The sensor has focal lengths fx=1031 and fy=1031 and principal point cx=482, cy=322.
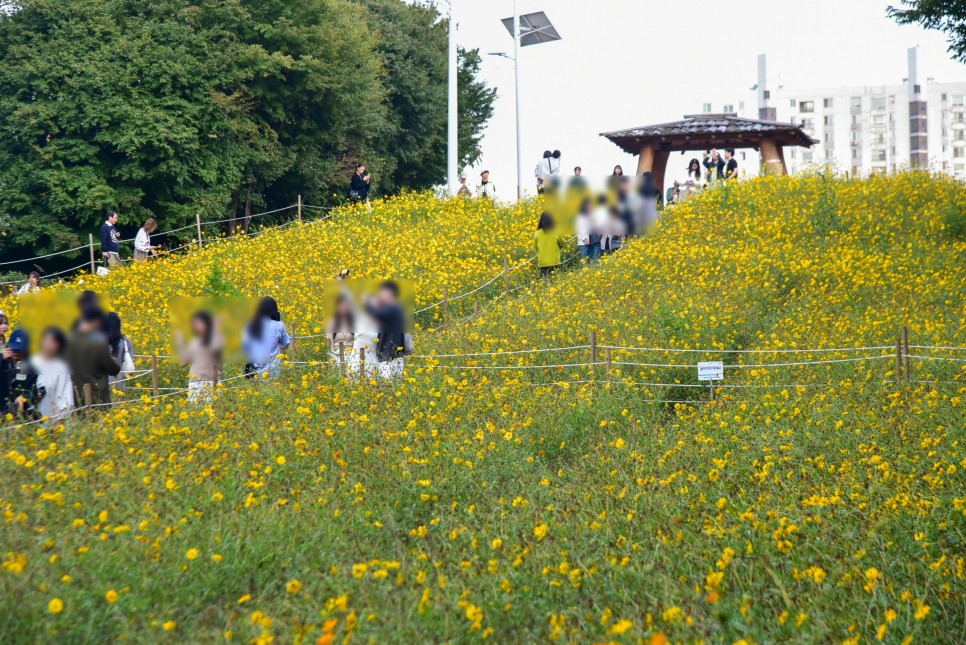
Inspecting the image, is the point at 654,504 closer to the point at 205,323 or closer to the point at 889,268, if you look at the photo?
the point at 205,323

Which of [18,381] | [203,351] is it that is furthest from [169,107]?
[18,381]

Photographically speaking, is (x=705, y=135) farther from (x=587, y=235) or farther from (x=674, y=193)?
(x=587, y=235)

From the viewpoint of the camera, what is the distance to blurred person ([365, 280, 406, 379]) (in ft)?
35.8

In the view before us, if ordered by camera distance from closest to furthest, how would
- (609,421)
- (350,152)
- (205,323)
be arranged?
(609,421) → (205,323) → (350,152)

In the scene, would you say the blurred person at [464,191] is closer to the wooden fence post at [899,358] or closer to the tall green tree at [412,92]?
the tall green tree at [412,92]

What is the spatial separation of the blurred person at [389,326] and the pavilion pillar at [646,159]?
15.0 metres

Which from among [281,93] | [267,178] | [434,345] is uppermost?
[281,93]

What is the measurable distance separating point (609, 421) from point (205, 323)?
13.5ft

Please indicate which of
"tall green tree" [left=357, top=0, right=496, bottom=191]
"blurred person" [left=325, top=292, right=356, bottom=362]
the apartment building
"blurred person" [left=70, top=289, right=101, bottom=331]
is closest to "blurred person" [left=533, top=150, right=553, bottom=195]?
"tall green tree" [left=357, top=0, right=496, bottom=191]

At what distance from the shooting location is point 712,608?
5.64 meters

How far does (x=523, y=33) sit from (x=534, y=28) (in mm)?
380

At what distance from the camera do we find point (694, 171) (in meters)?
25.7

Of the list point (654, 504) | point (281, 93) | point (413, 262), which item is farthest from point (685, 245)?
point (281, 93)

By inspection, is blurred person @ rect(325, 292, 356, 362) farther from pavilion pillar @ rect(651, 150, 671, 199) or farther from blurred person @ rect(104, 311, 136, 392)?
pavilion pillar @ rect(651, 150, 671, 199)
